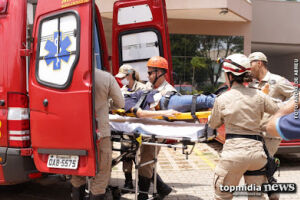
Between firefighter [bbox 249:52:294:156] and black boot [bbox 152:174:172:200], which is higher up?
firefighter [bbox 249:52:294:156]

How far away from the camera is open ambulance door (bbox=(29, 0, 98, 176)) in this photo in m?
3.28

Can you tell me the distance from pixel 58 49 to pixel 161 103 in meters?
1.42

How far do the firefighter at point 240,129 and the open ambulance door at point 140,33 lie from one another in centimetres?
239

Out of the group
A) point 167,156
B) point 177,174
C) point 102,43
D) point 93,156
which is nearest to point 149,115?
point 93,156

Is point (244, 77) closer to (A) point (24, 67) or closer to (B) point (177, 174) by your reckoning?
(A) point (24, 67)

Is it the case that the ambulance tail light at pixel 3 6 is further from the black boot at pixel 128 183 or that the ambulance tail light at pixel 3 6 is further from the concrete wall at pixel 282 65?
the concrete wall at pixel 282 65

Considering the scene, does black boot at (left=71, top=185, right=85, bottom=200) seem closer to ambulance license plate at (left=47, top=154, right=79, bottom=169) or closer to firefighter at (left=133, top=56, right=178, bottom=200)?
ambulance license plate at (left=47, top=154, right=79, bottom=169)

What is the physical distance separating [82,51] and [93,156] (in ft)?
3.35

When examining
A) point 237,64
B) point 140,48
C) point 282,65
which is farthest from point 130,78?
point 282,65

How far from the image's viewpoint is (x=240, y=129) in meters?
2.99

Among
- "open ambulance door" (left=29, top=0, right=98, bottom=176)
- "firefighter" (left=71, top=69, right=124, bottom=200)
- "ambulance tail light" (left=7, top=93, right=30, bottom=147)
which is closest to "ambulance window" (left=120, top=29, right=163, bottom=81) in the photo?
"firefighter" (left=71, top=69, right=124, bottom=200)

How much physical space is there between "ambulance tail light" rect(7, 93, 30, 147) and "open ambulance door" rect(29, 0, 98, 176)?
6.5 inches

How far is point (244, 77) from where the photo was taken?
309cm

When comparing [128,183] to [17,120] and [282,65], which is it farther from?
[282,65]
